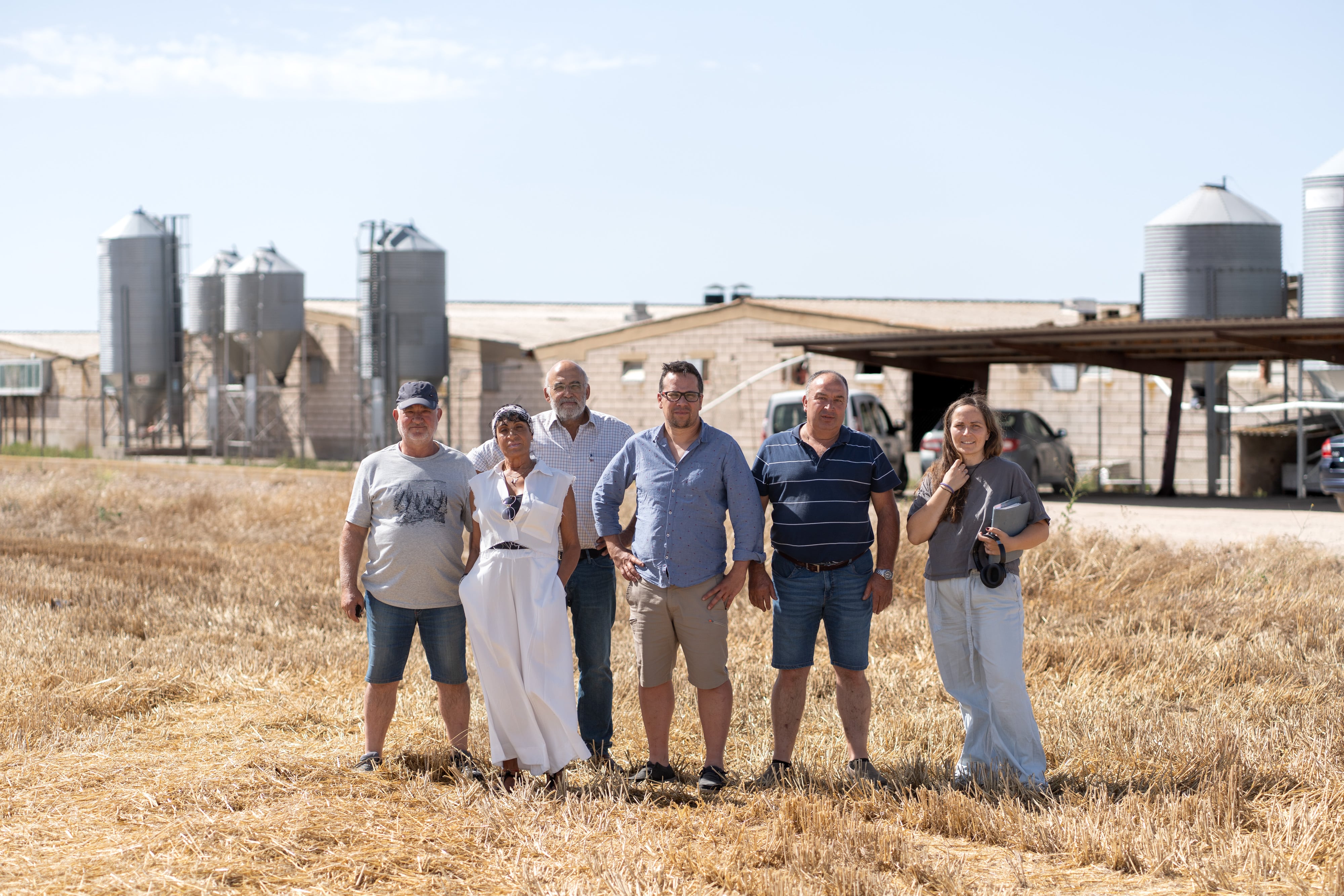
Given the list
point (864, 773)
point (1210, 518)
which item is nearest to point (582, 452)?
point (864, 773)

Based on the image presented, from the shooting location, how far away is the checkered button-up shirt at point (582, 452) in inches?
217

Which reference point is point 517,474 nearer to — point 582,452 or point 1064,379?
point 582,452

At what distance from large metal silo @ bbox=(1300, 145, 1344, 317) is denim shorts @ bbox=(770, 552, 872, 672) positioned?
56.9 ft

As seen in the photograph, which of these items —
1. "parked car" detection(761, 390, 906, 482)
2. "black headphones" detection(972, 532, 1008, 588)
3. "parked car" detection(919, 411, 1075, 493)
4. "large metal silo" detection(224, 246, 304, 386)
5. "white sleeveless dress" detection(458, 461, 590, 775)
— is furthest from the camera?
"large metal silo" detection(224, 246, 304, 386)

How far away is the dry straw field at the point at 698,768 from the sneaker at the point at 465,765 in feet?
0.28

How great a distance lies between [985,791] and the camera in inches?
199

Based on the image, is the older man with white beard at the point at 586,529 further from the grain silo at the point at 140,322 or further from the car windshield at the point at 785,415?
the grain silo at the point at 140,322

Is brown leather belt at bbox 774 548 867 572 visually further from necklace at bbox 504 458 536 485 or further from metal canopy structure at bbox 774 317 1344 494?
metal canopy structure at bbox 774 317 1344 494

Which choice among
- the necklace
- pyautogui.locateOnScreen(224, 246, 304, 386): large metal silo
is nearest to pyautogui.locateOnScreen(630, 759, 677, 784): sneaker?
the necklace

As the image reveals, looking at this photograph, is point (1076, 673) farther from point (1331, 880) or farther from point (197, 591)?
point (197, 591)

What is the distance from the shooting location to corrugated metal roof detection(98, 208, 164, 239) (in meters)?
33.8

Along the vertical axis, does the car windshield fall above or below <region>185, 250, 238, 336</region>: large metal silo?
below

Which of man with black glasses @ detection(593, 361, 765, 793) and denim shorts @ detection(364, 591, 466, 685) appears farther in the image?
denim shorts @ detection(364, 591, 466, 685)

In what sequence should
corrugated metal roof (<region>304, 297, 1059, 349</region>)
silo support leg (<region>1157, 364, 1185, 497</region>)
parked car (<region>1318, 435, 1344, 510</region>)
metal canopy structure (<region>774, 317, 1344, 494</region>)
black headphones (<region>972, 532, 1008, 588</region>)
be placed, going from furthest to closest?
corrugated metal roof (<region>304, 297, 1059, 349</region>) < silo support leg (<region>1157, 364, 1185, 497</region>) < metal canopy structure (<region>774, 317, 1344, 494</region>) < parked car (<region>1318, 435, 1344, 510</region>) < black headphones (<region>972, 532, 1008, 588</region>)
